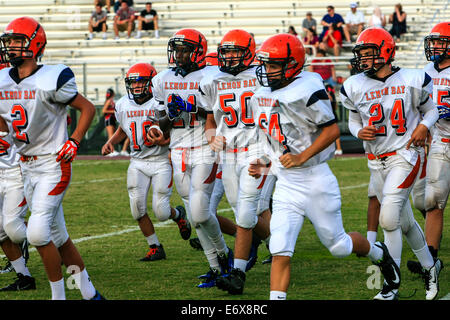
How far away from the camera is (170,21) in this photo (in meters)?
22.0

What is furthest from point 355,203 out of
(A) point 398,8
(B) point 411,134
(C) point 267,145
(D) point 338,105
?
(A) point 398,8

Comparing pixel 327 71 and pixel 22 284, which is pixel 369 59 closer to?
pixel 22 284

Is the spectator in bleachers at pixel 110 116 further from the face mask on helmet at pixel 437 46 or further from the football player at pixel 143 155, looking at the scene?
the face mask on helmet at pixel 437 46

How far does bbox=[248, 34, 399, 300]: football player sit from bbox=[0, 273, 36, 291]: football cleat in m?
1.93

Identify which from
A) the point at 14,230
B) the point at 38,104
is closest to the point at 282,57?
the point at 38,104

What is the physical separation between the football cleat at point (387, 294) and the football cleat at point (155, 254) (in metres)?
2.29

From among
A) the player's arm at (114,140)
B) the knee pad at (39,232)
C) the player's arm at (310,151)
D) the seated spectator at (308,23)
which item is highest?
the player's arm at (310,151)

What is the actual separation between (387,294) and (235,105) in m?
1.70

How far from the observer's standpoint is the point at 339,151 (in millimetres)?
16234

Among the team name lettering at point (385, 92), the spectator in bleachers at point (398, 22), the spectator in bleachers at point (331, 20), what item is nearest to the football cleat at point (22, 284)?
the team name lettering at point (385, 92)

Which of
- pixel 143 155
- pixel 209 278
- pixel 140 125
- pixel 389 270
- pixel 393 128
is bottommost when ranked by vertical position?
pixel 209 278

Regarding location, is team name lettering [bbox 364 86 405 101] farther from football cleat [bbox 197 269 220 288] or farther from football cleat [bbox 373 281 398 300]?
football cleat [bbox 197 269 220 288]

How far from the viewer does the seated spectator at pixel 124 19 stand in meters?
21.6
